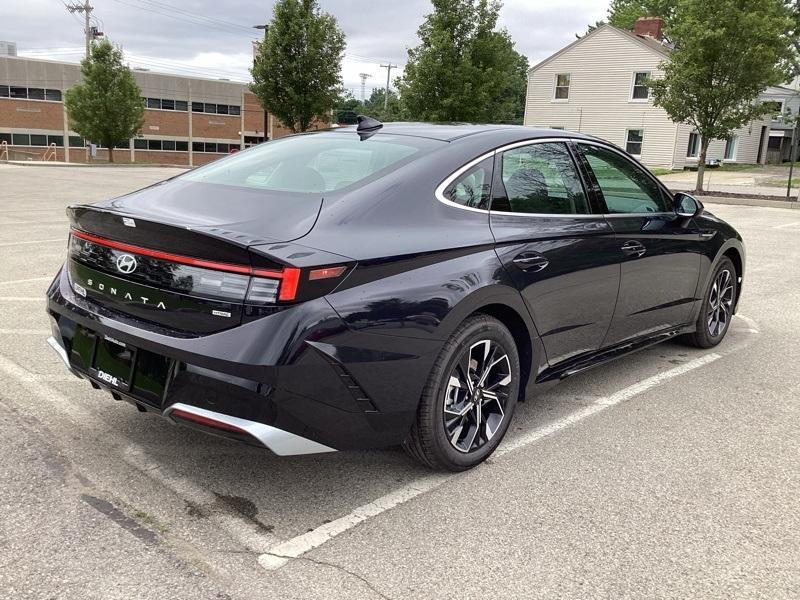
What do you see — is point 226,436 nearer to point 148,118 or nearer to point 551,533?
point 551,533

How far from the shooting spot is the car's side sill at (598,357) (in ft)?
12.6

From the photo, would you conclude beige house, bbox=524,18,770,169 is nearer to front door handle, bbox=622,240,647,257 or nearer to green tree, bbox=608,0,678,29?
green tree, bbox=608,0,678,29

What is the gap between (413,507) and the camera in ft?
10.0

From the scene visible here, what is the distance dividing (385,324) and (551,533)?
1056 millimetres

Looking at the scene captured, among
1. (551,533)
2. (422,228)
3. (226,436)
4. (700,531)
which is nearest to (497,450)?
(551,533)

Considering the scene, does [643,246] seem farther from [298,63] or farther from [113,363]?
[298,63]

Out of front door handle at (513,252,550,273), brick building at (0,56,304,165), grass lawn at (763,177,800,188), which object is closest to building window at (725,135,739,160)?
grass lawn at (763,177,800,188)

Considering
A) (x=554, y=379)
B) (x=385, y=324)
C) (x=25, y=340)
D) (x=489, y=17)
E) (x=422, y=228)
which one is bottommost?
(x=25, y=340)

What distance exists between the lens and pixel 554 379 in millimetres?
3859

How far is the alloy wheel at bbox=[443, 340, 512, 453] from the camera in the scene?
3264 mm

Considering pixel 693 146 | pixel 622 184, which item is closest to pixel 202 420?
pixel 622 184

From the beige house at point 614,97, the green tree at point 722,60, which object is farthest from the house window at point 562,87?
the green tree at point 722,60

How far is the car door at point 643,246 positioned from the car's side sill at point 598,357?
45mm

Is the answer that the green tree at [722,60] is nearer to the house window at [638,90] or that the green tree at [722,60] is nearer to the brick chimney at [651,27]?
the house window at [638,90]
